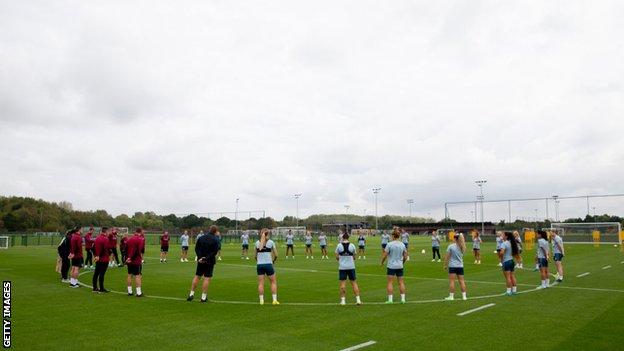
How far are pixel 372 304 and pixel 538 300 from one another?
5080 mm

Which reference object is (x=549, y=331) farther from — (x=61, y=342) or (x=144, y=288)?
(x=144, y=288)

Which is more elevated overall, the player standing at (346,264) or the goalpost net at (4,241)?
the player standing at (346,264)

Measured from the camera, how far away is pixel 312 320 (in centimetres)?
1074

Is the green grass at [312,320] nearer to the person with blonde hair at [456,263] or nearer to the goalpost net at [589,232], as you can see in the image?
the person with blonde hair at [456,263]

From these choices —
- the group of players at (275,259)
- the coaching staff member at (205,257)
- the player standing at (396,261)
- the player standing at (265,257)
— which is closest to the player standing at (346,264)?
the group of players at (275,259)

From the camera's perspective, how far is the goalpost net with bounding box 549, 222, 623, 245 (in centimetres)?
5981

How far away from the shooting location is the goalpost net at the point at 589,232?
5981cm

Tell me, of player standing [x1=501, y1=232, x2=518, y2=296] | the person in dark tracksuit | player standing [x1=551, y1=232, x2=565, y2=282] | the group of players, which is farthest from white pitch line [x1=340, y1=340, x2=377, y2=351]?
the person in dark tracksuit

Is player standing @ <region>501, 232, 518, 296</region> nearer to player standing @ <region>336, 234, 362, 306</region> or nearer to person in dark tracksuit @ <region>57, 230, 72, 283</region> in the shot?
player standing @ <region>336, 234, 362, 306</region>

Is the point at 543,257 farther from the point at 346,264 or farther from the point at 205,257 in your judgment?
the point at 205,257

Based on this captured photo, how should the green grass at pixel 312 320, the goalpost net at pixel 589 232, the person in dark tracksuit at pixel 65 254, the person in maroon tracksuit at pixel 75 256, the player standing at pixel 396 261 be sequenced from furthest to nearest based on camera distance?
1. the goalpost net at pixel 589 232
2. the person in dark tracksuit at pixel 65 254
3. the person in maroon tracksuit at pixel 75 256
4. the player standing at pixel 396 261
5. the green grass at pixel 312 320

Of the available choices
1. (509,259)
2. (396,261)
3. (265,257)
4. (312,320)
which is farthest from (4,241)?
(509,259)

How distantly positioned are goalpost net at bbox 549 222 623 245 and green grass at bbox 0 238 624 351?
50166 mm

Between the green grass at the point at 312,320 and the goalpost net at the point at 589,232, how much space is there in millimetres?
50166
